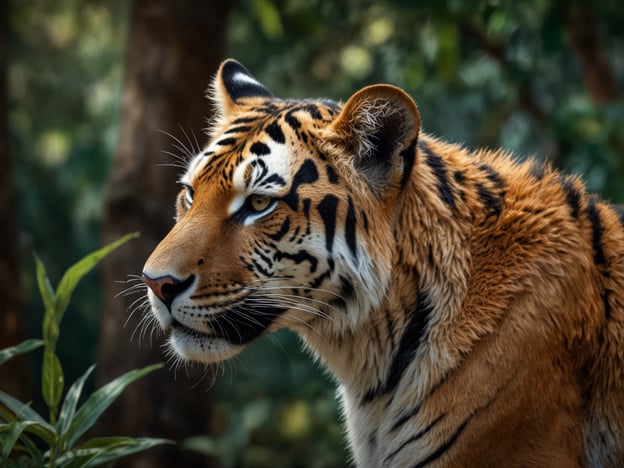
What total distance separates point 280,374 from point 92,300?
294 cm

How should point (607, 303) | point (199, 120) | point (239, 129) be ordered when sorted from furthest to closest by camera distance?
point (199, 120) < point (239, 129) < point (607, 303)

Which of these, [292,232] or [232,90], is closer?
[292,232]

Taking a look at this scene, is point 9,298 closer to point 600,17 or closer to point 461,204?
point 461,204

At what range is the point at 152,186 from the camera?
6656 mm

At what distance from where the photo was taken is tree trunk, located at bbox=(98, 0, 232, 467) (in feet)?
21.5

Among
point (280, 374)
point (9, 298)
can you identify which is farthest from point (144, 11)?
point (280, 374)

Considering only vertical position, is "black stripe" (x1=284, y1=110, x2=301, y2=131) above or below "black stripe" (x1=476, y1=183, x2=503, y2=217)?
above

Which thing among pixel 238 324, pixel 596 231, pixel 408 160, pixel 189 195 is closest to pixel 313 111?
pixel 408 160

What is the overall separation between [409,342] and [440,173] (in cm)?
68

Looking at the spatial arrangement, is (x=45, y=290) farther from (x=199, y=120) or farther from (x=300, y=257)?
(x=199, y=120)

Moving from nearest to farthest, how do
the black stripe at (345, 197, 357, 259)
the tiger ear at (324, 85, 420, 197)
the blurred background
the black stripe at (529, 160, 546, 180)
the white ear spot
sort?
the tiger ear at (324, 85, 420, 197), the black stripe at (345, 197, 357, 259), the black stripe at (529, 160, 546, 180), the white ear spot, the blurred background

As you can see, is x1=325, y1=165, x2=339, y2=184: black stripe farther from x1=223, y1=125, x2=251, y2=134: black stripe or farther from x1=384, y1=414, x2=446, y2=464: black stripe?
x1=384, y1=414, x2=446, y2=464: black stripe

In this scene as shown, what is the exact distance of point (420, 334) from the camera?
327 cm

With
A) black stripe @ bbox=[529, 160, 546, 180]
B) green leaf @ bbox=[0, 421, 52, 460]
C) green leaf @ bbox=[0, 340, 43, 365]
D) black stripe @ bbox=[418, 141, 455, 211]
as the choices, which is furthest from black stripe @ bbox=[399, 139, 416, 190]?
green leaf @ bbox=[0, 421, 52, 460]
